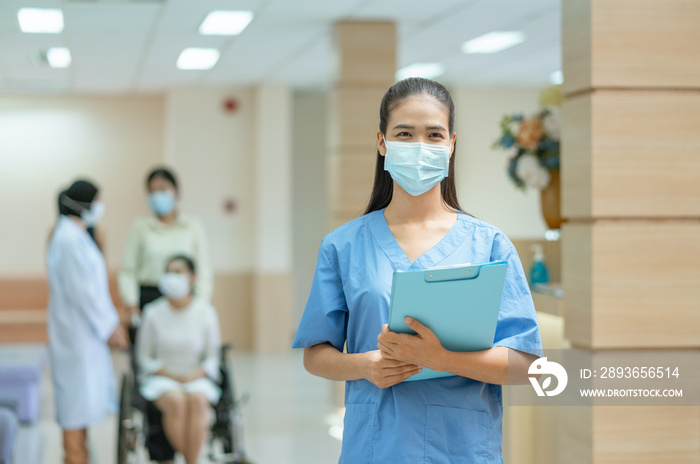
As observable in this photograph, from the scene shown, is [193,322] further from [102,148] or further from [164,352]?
[102,148]

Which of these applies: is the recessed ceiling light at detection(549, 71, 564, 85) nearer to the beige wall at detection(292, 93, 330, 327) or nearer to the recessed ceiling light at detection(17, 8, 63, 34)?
the beige wall at detection(292, 93, 330, 327)

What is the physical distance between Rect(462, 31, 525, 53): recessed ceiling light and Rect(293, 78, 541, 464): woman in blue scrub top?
552 cm

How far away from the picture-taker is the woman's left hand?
1.51 meters

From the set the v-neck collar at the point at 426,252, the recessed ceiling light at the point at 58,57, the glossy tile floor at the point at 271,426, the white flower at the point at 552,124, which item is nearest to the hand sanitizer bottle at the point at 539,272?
the white flower at the point at 552,124

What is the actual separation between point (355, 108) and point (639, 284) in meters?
3.96

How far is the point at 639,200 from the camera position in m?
2.71

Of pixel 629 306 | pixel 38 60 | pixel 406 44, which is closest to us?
pixel 629 306

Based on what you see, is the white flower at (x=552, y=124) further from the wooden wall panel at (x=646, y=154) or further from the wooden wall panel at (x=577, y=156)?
the wooden wall panel at (x=646, y=154)

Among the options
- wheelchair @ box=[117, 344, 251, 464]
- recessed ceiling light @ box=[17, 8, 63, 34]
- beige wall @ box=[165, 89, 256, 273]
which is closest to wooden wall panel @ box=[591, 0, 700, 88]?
wheelchair @ box=[117, 344, 251, 464]

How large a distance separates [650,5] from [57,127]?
29.6 feet

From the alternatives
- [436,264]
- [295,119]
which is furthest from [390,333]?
[295,119]

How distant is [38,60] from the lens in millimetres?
7883

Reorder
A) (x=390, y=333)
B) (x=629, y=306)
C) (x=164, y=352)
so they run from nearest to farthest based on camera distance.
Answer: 1. (x=390, y=333)
2. (x=629, y=306)
3. (x=164, y=352)

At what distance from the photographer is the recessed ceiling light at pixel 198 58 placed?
7.56m
